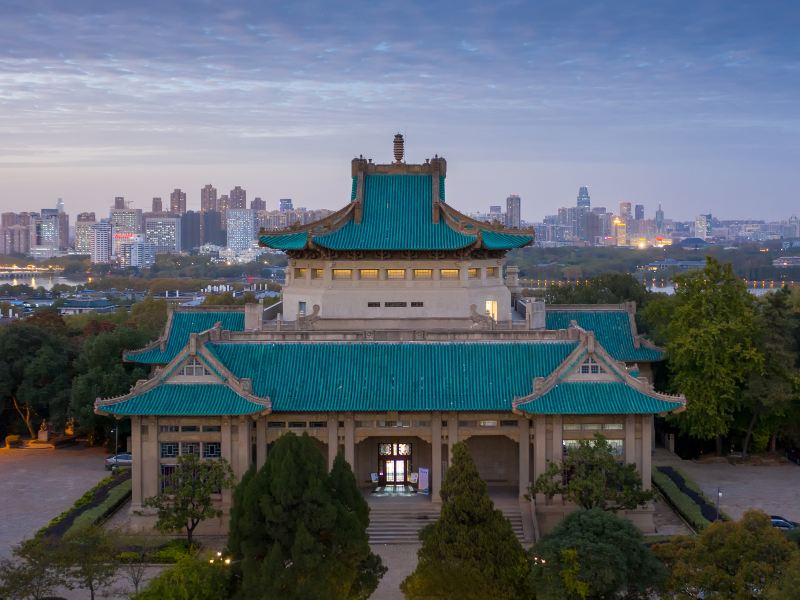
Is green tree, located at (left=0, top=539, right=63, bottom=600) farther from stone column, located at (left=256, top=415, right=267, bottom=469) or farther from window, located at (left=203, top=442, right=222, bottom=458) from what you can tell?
stone column, located at (left=256, top=415, right=267, bottom=469)

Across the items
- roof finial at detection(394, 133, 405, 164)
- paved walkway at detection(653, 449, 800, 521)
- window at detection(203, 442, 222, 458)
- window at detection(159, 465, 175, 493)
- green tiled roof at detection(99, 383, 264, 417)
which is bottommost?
paved walkway at detection(653, 449, 800, 521)

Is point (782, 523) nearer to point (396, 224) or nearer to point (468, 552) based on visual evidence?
point (468, 552)

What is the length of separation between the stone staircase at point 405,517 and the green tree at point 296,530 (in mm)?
7093

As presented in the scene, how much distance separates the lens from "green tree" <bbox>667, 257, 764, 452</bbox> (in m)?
36.5

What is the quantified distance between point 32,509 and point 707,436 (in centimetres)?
2473

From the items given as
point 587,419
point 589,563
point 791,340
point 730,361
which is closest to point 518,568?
point 589,563

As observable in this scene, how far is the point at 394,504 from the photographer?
30.3 meters

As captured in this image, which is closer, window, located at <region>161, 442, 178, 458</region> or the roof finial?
window, located at <region>161, 442, 178, 458</region>

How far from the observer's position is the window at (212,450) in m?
29.9

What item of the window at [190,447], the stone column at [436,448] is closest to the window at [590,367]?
the stone column at [436,448]

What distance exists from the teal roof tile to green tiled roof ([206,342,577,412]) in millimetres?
5355

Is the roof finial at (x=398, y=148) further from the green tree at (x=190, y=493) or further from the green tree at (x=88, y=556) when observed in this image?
the green tree at (x=88, y=556)

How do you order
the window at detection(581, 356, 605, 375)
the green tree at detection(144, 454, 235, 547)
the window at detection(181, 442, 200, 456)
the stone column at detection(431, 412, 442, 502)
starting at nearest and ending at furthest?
the green tree at detection(144, 454, 235, 547) → the window at detection(181, 442, 200, 456) → the window at detection(581, 356, 605, 375) → the stone column at detection(431, 412, 442, 502)

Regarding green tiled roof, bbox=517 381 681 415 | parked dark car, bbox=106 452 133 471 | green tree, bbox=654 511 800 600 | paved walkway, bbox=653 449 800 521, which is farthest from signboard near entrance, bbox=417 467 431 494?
parked dark car, bbox=106 452 133 471
